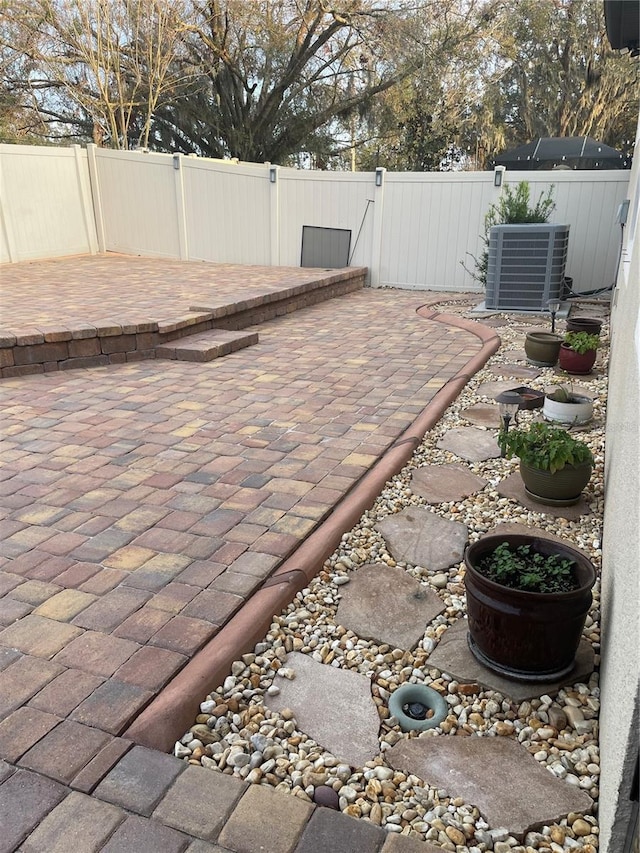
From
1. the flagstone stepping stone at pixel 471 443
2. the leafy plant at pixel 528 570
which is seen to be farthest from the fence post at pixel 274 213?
the leafy plant at pixel 528 570

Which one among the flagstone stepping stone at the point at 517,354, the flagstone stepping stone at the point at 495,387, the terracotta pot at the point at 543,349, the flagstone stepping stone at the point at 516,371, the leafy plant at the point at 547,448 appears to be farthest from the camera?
the flagstone stepping stone at the point at 517,354

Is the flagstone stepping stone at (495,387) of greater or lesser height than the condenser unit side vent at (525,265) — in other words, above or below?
below

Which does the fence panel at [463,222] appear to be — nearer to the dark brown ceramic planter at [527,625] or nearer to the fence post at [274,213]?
the fence post at [274,213]

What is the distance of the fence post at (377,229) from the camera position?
944 cm

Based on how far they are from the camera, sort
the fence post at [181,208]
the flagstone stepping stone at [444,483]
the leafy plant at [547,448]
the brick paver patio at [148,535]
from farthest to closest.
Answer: the fence post at [181,208] < the flagstone stepping stone at [444,483] < the leafy plant at [547,448] < the brick paver patio at [148,535]

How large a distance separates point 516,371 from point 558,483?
2.45m

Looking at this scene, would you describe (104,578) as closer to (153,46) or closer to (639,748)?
(639,748)

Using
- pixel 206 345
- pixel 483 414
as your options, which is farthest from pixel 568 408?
pixel 206 345

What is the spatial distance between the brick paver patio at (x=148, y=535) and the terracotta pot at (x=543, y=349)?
1.80 ft

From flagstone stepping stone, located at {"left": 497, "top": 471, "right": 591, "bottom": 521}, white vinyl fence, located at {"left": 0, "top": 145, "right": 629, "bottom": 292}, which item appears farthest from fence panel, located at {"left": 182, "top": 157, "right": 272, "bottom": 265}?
flagstone stepping stone, located at {"left": 497, "top": 471, "right": 591, "bottom": 521}

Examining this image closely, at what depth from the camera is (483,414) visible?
4.24 metres

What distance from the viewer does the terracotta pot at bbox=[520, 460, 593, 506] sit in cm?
287

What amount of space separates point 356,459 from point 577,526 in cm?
114

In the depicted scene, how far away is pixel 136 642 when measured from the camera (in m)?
1.96
